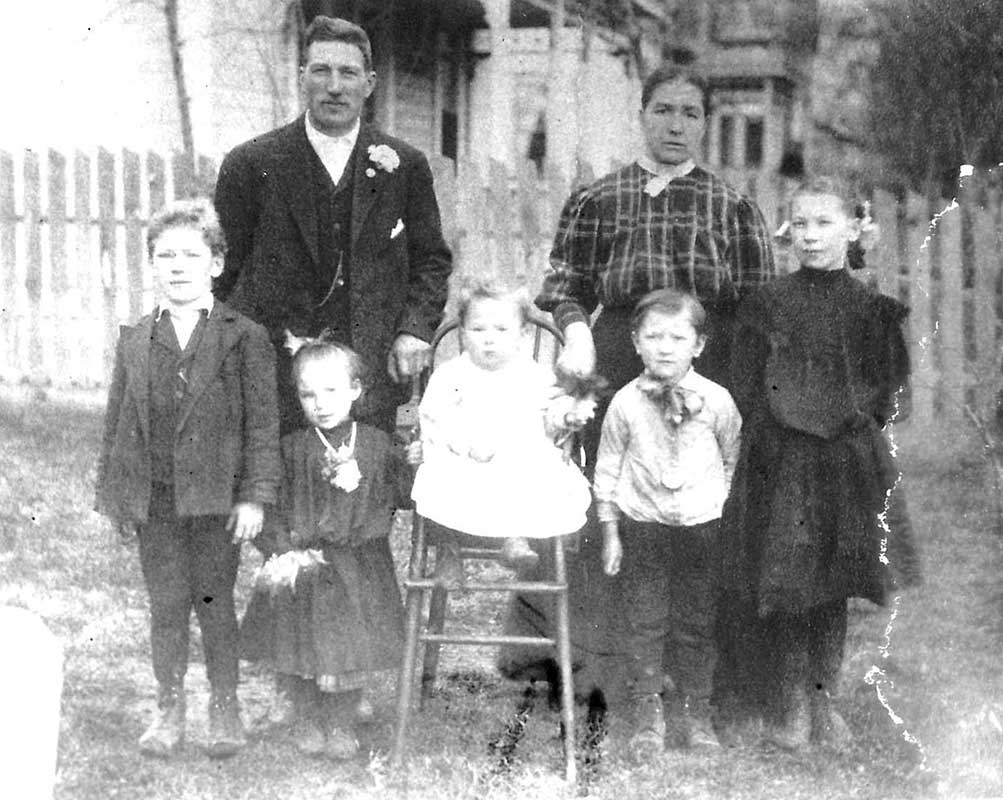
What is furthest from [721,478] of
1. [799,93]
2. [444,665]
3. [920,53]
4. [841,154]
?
[799,93]

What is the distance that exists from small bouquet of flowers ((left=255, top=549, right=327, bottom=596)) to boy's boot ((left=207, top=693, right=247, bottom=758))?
35 centimetres

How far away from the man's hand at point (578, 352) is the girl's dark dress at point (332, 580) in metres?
0.56

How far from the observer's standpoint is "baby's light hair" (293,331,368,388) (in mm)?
3482

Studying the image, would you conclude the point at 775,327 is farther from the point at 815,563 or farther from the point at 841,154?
the point at 841,154

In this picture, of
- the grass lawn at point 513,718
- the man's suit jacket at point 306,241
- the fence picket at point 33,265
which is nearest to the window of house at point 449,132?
the fence picket at point 33,265

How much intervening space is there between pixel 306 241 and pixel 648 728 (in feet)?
5.67

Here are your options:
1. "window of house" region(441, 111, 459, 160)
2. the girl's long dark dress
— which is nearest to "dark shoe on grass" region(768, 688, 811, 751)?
the girl's long dark dress

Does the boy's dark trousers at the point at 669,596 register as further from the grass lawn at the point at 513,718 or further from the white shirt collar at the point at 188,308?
the white shirt collar at the point at 188,308

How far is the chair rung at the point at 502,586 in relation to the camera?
3514 mm

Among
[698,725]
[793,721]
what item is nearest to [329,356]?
[698,725]

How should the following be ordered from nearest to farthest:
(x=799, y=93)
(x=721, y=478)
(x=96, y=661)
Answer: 1. (x=721, y=478)
2. (x=96, y=661)
3. (x=799, y=93)

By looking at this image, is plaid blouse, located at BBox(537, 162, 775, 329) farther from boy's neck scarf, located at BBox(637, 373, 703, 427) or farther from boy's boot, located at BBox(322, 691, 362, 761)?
boy's boot, located at BBox(322, 691, 362, 761)

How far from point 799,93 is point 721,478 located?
9.31 metres

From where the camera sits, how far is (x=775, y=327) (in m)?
3.56
